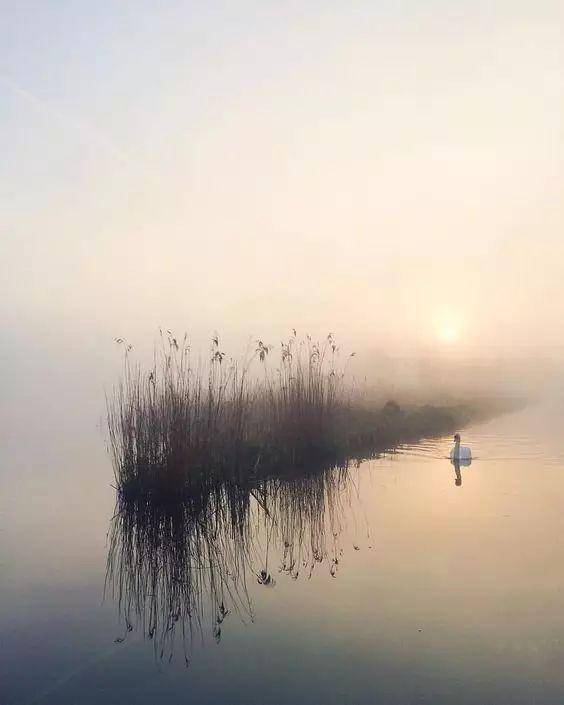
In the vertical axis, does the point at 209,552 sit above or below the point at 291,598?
above

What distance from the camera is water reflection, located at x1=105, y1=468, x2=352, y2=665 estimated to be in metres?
3.90

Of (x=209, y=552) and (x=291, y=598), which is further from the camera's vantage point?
(x=209, y=552)

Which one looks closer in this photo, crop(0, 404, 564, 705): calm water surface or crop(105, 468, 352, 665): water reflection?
crop(0, 404, 564, 705): calm water surface

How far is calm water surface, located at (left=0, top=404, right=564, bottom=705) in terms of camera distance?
3051 mm

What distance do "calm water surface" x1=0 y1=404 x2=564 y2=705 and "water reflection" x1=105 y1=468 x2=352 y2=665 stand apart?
18 mm

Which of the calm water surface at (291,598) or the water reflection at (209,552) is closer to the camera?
the calm water surface at (291,598)

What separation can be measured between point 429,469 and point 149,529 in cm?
420

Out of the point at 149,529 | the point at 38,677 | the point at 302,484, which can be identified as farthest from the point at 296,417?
the point at 38,677

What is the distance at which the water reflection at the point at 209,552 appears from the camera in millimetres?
3896

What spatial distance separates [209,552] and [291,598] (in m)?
1.15

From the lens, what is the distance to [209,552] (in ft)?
16.8

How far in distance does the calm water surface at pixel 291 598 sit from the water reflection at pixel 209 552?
18 mm

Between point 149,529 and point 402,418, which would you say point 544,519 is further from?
point 402,418

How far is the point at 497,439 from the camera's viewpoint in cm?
1220
